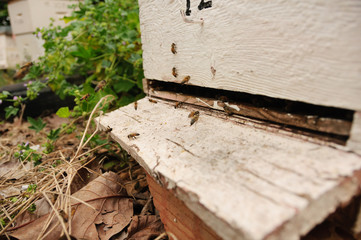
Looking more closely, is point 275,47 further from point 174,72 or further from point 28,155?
point 28,155

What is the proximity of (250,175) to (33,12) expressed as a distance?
4.64 meters

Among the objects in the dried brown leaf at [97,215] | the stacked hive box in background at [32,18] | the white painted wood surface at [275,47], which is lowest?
the dried brown leaf at [97,215]

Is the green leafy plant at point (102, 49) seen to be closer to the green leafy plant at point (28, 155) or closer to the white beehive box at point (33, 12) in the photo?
the green leafy plant at point (28, 155)

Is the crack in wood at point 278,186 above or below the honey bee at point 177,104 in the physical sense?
below

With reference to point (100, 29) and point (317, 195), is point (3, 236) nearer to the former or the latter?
point (317, 195)

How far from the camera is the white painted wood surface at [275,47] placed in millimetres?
726

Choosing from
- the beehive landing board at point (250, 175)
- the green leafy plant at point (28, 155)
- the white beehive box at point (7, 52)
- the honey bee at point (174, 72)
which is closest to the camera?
the beehive landing board at point (250, 175)

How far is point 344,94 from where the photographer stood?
75cm

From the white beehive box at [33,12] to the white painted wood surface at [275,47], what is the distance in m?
3.47

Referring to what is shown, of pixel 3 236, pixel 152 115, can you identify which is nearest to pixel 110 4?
pixel 152 115

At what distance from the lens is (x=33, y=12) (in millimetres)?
3791

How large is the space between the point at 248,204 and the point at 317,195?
185mm

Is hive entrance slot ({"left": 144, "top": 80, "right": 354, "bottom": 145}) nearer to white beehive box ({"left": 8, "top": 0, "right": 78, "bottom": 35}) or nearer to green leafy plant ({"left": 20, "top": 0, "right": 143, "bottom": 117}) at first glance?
green leafy plant ({"left": 20, "top": 0, "right": 143, "bottom": 117})

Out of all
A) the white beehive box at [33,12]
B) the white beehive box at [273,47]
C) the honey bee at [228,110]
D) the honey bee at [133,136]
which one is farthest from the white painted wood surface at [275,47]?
the white beehive box at [33,12]
